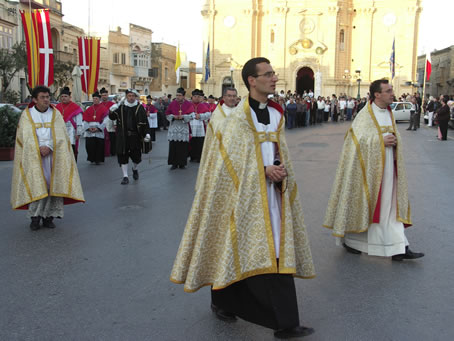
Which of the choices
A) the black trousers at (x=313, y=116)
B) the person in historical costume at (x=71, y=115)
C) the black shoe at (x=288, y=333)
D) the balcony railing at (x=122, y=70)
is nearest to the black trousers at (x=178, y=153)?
the person in historical costume at (x=71, y=115)

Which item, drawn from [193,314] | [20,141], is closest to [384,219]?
[193,314]

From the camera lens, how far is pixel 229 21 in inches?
2244

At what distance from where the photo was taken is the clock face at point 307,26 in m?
54.5

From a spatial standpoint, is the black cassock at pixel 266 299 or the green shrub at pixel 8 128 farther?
the green shrub at pixel 8 128

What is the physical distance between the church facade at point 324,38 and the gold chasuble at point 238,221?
5172 cm

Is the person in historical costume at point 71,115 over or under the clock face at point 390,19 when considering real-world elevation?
under

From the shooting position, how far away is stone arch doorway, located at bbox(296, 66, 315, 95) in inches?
2234

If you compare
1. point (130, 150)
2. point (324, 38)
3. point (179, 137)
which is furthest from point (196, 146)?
point (324, 38)

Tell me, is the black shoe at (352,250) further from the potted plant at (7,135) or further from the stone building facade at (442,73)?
the stone building facade at (442,73)

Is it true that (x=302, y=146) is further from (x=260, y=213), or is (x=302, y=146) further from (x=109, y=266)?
(x=260, y=213)

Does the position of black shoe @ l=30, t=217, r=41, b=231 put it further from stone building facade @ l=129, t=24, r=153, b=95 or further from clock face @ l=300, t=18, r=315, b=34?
stone building facade @ l=129, t=24, r=153, b=95

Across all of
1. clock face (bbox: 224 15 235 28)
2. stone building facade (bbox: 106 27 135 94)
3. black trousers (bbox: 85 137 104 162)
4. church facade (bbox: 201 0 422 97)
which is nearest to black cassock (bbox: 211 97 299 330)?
black trousers (bbox: 85 137 104 162)

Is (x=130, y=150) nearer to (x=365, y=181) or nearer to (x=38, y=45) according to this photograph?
(x=38, y=45)

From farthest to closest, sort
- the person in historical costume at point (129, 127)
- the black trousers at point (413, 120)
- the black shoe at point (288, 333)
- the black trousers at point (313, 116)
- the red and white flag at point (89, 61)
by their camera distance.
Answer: the black trousers at point (313, 116), the black trousers at point (413, 120), the red and white flag at point (89, 61), the person in historical costume at point (129, 127), the black shoe at point (288, 333)
